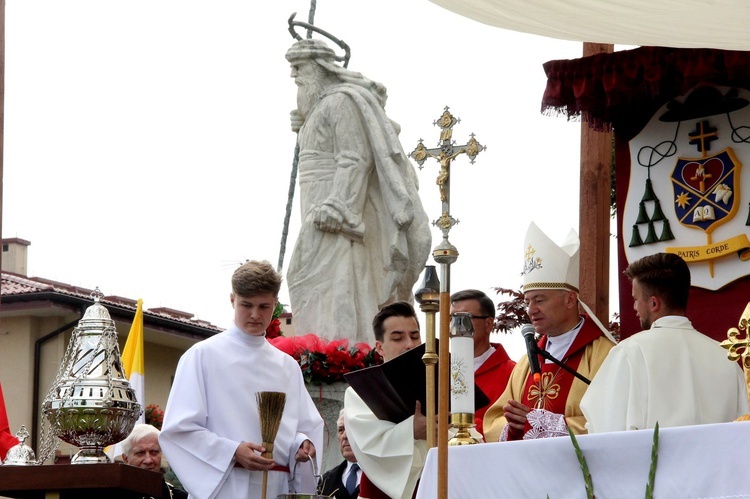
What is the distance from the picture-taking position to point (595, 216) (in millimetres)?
8625

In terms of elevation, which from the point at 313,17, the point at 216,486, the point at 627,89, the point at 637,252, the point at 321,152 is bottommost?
the point at 216,486

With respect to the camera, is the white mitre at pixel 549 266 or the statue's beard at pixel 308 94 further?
the statue's beard at pixel 308 94

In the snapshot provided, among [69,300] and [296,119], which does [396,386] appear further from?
[69,300]

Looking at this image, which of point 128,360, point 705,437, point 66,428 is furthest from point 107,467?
point 128,360

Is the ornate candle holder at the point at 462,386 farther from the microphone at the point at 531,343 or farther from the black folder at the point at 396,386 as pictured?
the black folder at the point at 396,386

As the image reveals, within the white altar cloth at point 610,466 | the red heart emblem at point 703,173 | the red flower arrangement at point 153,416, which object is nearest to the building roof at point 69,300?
the red flower arrangement at point 153,416

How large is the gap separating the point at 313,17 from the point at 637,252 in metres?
5.85

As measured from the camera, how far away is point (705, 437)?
436 cm

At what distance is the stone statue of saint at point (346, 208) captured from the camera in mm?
11914

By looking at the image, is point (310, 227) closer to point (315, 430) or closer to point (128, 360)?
point (128, 360)

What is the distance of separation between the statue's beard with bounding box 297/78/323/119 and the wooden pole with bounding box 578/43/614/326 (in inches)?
155

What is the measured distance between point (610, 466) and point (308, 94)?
8.08m

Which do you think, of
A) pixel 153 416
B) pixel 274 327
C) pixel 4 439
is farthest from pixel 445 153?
pixel 153 416

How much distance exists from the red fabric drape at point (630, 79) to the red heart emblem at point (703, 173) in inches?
17.5
